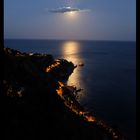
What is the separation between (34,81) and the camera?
3644 cm

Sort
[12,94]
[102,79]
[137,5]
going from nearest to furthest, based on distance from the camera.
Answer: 1. [137,5]
2. [12,94]
3. [102,79]

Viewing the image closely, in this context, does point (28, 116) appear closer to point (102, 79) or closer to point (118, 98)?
point (118, 98)

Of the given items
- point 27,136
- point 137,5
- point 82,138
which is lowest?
point 82,138

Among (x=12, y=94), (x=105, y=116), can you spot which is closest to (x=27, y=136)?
(x=12, y=94)

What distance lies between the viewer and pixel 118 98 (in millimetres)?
64938

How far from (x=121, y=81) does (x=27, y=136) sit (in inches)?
2801

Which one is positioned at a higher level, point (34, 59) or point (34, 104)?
point (34, 59)

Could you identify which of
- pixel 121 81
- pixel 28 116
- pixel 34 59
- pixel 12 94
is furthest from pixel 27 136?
pixel 121 81

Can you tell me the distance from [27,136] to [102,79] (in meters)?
75.2

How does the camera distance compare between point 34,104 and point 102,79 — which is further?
point 102,79

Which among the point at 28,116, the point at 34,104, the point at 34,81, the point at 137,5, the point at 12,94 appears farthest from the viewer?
the point at 34,81

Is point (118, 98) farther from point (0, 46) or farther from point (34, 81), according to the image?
point (0, 46)

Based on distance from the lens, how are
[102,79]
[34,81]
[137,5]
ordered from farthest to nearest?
[102,79] → [34,81] → [137,5]

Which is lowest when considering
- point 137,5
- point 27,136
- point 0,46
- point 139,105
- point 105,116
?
point 105,116
